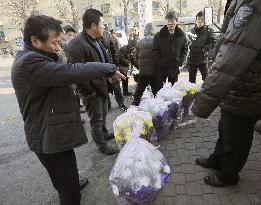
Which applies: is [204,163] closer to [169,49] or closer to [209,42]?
[169,49]

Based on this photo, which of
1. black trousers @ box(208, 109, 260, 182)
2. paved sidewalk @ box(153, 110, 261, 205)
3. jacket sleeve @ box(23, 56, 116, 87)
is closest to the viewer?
jacket sleeve @ box(23, 56, 116, 87)

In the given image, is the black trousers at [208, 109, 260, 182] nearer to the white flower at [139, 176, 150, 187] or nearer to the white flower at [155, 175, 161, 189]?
the white flower at [155, 175, 161, 189]

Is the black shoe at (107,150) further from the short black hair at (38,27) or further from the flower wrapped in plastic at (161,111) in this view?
the short black hair at (38,27)

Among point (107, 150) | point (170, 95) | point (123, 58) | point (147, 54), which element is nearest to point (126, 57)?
point (123, 58)

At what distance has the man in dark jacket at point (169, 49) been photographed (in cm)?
541

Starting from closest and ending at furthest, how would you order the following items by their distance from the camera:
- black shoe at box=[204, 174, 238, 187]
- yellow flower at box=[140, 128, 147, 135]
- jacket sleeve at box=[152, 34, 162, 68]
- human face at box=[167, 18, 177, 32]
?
black shoe at box=[204, 174, 238, 187] → yellow flower at box=[140, 128, 147, 135] → human face at box=[167, 18, 177, 32] → jacket sleeve at box=[152, 34, 162, 68]

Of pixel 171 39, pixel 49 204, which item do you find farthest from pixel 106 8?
pixel 49 204

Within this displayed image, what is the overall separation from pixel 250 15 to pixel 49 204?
2.75 m

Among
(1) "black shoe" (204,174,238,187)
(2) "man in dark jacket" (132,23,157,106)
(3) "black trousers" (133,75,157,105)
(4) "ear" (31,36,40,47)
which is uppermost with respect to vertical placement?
(4) "ear" (31,36,40,47)

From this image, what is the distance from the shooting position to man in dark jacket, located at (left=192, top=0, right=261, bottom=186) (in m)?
2.17

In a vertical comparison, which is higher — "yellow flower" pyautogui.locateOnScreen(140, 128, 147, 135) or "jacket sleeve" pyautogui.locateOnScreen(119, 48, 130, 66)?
"jacket sleeve" pyautogui.locateOnScreen(119, 48, 130, 66)

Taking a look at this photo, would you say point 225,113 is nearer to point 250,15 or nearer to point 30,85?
point 250,15

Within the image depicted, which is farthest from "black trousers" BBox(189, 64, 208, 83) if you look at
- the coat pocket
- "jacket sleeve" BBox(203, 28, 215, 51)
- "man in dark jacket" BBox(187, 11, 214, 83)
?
the coat pocket

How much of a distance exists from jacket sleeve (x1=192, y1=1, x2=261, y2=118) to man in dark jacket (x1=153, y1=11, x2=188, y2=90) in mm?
3117
